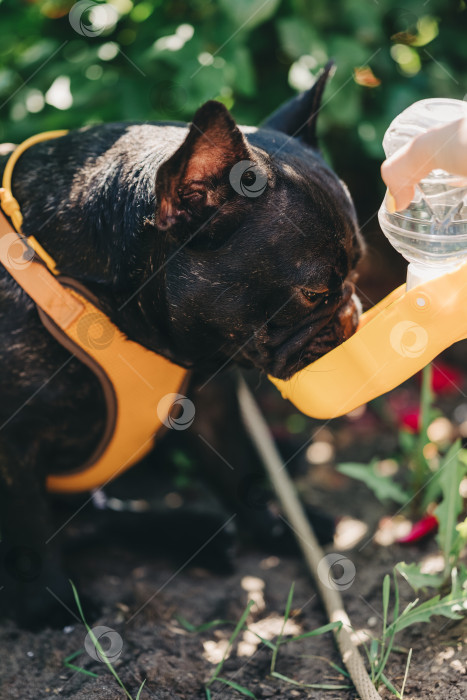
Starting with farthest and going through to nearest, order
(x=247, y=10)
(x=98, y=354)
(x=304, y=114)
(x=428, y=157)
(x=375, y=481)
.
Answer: (x=247, y=10)
(x=375, y=481)
(x=304, y=114)
(x=98, y=354)
(x=428, y=157)

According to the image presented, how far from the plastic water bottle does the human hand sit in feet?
0.64

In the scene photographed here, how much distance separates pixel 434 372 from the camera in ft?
10.2

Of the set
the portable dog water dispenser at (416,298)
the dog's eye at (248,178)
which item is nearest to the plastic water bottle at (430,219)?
the portable dog water dispenser at (416,298)

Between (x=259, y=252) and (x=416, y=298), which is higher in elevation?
(x=259, y=252)

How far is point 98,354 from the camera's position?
187cm

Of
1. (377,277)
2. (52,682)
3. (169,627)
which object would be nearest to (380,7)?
(377,277)

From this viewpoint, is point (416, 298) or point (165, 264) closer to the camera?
point (416, 298)

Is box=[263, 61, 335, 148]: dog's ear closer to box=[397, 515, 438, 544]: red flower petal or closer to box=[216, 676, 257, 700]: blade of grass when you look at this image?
box=[397, 515, 438, 544]: red flower petal

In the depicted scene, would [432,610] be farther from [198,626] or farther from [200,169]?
[200,169]

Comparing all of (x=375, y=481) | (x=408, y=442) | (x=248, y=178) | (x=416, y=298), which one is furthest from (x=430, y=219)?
(x=408, y=442)

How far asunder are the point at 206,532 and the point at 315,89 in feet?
5.14

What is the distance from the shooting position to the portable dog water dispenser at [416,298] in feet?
5.32

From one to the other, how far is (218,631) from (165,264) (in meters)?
1.14

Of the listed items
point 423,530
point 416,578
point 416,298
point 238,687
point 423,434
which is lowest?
point 423,530
